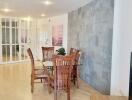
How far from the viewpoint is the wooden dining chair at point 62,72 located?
12.1 feet

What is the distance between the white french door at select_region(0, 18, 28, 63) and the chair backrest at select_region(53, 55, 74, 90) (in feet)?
19.3

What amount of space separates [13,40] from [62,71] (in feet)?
20.3

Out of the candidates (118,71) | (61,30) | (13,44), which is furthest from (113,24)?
(13,44)

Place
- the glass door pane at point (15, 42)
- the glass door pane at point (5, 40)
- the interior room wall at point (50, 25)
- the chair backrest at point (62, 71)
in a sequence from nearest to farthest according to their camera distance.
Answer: the chair backrest at point (62, 71)
the interior room wall at point (50, 25)
the glass door pane at point (5, 40)
the glass door pane at point (15, 42)

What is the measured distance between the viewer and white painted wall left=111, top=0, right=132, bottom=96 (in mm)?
2941

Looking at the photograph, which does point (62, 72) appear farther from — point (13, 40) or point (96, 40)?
point (13, 40)

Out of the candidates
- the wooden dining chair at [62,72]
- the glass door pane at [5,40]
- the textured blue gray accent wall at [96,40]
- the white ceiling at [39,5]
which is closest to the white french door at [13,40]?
the glass door pane at [5,40]

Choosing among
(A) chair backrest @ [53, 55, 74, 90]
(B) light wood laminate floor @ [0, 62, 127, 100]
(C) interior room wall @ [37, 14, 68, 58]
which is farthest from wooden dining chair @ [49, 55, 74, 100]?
(C) interior room wall @ [37, 14, 68, 58]

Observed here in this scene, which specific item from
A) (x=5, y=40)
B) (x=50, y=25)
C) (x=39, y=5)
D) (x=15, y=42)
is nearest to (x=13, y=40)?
(x=15, y=42)

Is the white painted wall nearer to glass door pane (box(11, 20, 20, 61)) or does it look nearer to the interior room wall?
the interior room wall

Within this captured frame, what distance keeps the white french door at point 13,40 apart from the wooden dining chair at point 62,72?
5.81 metres

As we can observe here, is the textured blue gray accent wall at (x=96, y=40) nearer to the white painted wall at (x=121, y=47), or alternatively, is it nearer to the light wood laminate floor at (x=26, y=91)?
the white painted wall at (x=121, y=47)

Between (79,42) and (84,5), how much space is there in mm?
1260

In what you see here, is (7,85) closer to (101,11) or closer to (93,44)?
(93,44)
